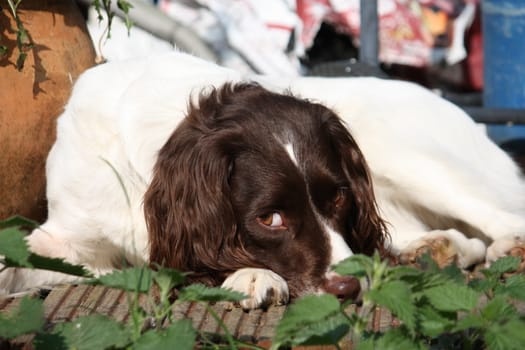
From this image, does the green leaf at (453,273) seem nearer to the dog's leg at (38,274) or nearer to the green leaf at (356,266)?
the green leaf at (356,266)

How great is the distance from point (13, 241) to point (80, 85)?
1.74 m

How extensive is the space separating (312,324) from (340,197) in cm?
124

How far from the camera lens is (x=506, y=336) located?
1569 mm

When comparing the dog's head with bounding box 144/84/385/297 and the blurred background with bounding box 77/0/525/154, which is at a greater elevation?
the dog's head with bounding box 144/84/385/297

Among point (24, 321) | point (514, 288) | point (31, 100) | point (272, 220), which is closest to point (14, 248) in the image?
point (24, 321)

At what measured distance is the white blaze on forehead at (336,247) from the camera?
2.68m

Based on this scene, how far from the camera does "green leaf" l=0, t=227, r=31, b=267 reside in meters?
1.75

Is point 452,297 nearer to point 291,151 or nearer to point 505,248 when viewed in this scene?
point 291,151

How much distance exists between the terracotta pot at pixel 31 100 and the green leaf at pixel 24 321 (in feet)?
6.30

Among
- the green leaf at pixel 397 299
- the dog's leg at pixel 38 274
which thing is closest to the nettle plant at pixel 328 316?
the green leaf at pixel 397 299

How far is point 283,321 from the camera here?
64.0 inches

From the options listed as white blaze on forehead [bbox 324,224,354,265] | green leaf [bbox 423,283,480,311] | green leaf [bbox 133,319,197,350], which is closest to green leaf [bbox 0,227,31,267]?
green leaf [bbox 133,319,197,350]

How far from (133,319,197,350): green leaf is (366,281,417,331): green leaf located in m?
0.29

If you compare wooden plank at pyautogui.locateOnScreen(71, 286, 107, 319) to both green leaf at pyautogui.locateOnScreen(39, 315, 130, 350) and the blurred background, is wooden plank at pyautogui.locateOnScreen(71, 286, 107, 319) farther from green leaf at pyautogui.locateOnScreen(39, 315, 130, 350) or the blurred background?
the blurred background
